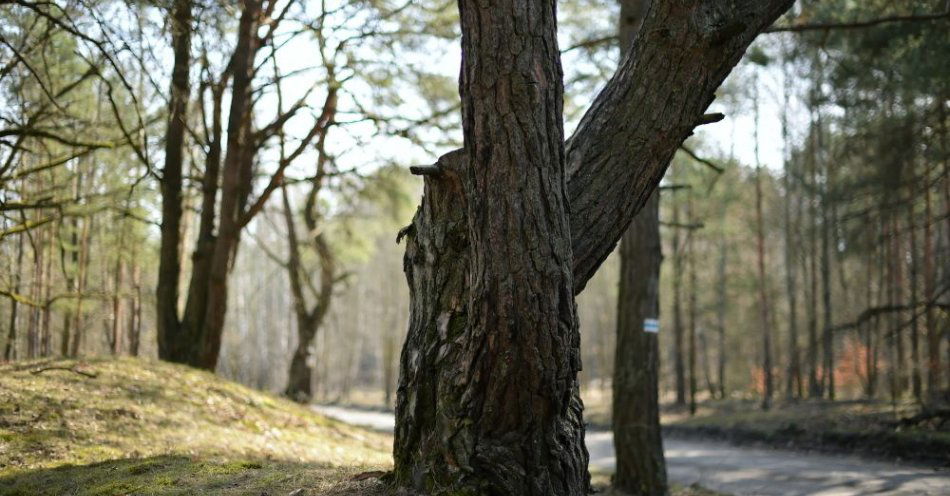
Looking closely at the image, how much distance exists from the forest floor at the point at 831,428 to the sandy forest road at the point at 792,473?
444 mm

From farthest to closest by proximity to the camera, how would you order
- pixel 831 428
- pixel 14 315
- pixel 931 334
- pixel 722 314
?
pixel 722 314 → pixel 931 334 → pixel 831 428 → pixel 14 315

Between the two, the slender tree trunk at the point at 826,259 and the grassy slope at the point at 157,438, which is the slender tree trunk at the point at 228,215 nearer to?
the grassy slope at the point at 157,438

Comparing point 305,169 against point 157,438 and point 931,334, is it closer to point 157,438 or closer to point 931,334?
point 157,438

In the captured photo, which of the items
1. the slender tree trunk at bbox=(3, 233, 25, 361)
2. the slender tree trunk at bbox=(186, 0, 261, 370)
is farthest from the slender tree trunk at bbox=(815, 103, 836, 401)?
the slender tree trunk at bbox=(3, 233, 25, 361)

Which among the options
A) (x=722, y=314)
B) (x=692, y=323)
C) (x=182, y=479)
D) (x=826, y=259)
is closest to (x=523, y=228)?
(x=182, y=479)

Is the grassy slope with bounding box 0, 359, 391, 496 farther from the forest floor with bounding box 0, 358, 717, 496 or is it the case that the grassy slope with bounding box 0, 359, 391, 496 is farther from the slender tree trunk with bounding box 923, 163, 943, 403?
the slender tree trunk with bounding box 923, 163, 943, 403

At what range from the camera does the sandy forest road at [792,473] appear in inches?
372

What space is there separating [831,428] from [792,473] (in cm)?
396

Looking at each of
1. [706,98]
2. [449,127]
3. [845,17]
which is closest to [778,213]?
[845,17]

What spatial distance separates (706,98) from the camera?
3.96 m

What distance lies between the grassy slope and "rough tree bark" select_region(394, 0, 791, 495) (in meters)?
0.76

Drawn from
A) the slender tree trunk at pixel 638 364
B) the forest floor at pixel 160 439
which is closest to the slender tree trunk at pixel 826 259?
the slender tree trunk at pixel 638 364

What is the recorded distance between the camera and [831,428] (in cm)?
1445

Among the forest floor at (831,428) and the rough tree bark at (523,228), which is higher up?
the rough tree bark at (523,228)
